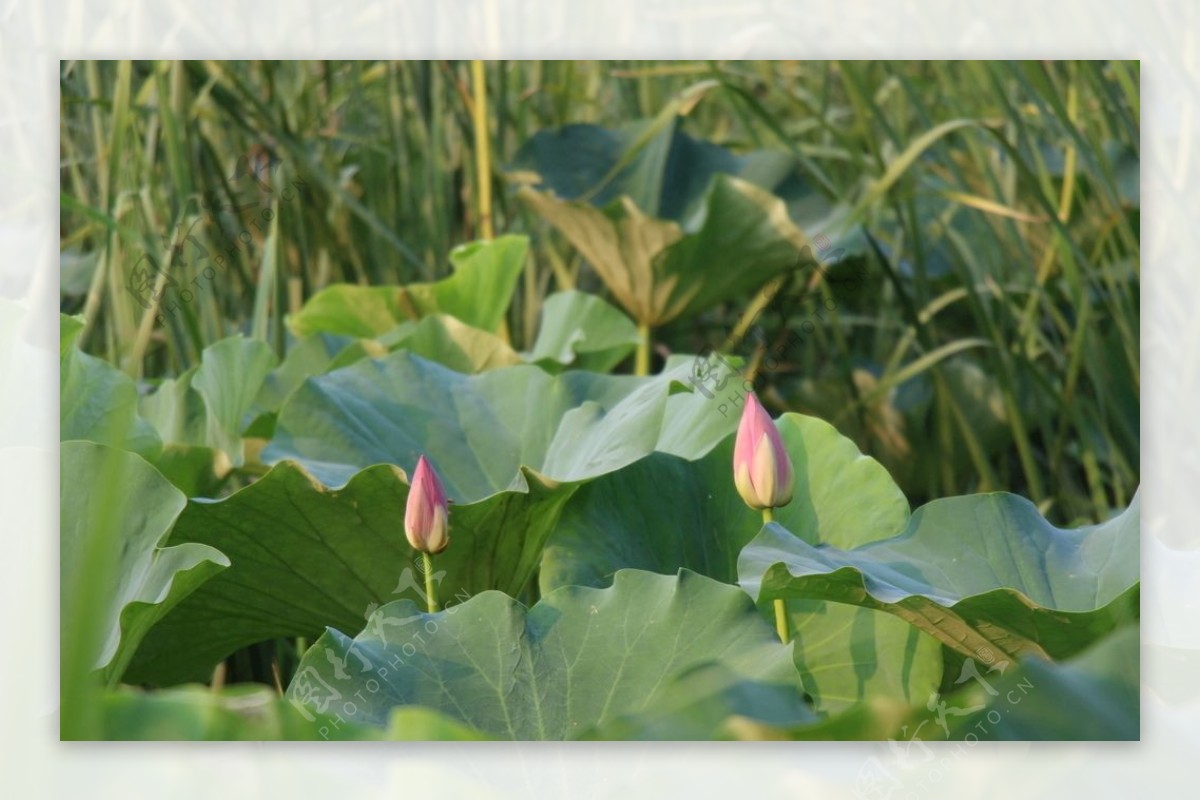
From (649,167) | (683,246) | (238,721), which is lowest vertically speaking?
(238,721)

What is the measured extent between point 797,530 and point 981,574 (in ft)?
0.48

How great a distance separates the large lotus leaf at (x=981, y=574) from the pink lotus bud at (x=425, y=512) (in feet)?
0.67

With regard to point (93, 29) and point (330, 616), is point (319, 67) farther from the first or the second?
point (330, 616)

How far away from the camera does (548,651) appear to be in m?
0.88

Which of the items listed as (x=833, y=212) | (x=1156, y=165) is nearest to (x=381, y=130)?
(x=833, y=212)

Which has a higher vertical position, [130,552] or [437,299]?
[437,299]

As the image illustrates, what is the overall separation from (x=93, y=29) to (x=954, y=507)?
2.57ft

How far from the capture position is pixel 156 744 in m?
0.88

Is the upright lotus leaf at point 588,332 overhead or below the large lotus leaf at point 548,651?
overhead

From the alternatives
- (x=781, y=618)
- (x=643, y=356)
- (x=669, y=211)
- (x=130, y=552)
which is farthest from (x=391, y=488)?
(x=669, y=211)

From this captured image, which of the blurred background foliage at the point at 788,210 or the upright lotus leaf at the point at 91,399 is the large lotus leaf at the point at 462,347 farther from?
the upright lotus leaf at the point at 91,399

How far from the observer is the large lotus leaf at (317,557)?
963mm

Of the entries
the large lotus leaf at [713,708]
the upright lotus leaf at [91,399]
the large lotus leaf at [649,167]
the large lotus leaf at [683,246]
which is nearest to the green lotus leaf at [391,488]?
the upright lotus leaf at [91,399]

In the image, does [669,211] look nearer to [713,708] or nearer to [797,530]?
[797,530]
